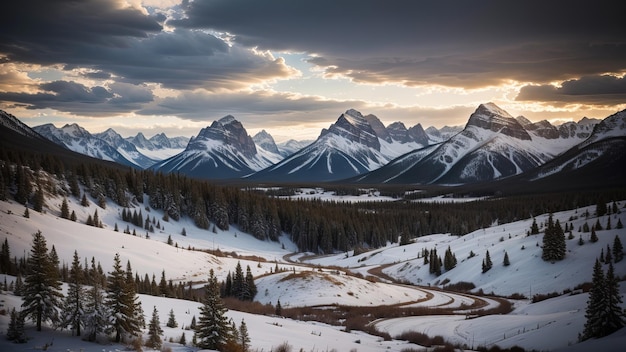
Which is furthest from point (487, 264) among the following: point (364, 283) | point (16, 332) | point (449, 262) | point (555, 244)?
point (16, 332)

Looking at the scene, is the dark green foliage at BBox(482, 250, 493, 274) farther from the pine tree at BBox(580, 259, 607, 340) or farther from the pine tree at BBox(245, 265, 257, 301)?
the pine tree at BBox(580, 259, 607, 340)

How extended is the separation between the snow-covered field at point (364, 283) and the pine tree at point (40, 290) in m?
0.89

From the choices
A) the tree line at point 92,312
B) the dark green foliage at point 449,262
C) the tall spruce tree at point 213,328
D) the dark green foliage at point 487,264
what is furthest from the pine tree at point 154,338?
the dark green foliage at point 449,262

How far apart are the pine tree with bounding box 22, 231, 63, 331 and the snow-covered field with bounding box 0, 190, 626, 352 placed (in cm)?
89

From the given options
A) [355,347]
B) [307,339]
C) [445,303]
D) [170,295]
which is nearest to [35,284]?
[307,339]

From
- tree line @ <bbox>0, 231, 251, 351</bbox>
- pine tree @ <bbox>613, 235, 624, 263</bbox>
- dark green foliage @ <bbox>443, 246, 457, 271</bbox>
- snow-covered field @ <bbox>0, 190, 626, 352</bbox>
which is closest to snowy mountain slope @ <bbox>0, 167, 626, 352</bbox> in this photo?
snow-covered field @ <bbox>0, 190, 626, 352</bbox>

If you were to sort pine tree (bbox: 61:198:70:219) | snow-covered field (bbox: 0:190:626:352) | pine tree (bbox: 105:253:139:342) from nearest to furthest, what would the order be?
1. pine tree (bbox: 105:253:139:342)
2. snow-covered field (bbox: 0:190:626:352)
3. pine tree (bbox: 61:198:70:219)

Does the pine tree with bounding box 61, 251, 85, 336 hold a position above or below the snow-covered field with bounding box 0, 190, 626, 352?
above

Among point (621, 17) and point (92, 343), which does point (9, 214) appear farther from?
point (621, 17)

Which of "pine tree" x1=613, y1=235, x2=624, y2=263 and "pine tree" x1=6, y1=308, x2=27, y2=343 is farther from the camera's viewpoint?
"pine tree" x1=613, y1=235, x2=624, y2=263

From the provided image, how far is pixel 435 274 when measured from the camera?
8519 centimetres

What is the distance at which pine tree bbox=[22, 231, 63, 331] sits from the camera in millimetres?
19745

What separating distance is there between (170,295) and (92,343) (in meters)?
27.5

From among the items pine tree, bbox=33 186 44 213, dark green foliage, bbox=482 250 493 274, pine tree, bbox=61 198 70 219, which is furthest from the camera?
pine tree, bbox=61 198 70 219
